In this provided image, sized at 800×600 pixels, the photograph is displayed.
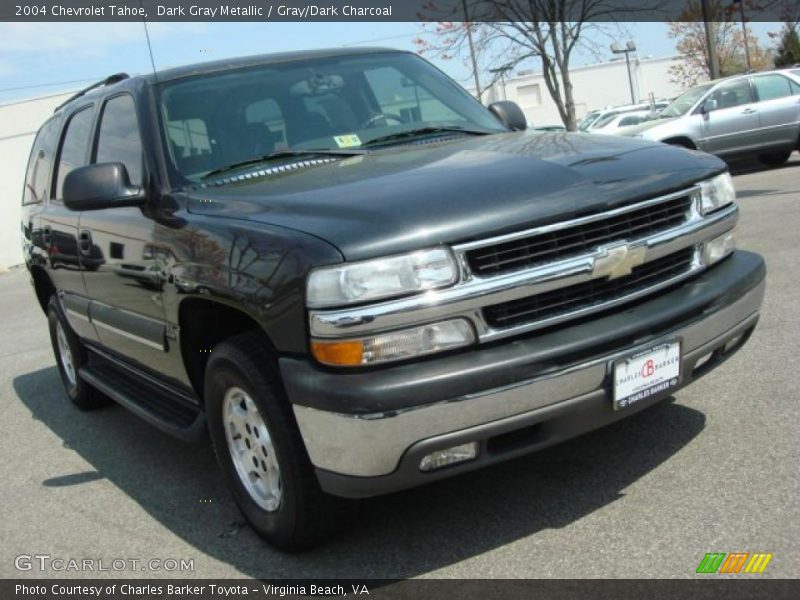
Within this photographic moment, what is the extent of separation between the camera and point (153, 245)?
151 inches

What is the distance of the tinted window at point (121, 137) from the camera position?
165 inches

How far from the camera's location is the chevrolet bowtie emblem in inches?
119

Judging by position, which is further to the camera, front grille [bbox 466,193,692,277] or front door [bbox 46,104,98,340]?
front door [bbox 46,104,98,340]

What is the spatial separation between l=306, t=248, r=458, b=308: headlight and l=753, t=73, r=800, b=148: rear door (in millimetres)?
13444

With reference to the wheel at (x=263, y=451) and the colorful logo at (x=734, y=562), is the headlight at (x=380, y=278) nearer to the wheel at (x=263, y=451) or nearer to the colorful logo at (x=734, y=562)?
the wheel at (x=263, y=451)

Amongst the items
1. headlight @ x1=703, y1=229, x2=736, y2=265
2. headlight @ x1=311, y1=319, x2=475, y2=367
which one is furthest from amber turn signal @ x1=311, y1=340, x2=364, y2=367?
headlight @ x1=703, y1=229, x2=736, y2=265

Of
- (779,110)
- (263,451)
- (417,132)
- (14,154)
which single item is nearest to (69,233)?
(417,132)

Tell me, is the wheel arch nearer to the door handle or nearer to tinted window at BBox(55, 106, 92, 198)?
the door handle

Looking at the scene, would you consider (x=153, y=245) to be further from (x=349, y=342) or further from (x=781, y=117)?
(x=781, y=117)

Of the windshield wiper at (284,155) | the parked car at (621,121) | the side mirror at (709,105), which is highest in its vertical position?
the parked car at (621,121)

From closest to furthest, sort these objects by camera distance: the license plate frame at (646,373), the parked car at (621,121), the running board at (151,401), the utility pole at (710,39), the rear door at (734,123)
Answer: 1. the license plate frame at (646,373)
2. the running board at (151,401)
3. the rear door at (734,123)
4. the utility pole at (710,39)
5. the parked car at (621,121)

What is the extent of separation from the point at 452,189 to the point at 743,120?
43.4 ft

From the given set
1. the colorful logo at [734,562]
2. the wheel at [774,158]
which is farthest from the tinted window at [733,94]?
the colorful logo at [734,562]

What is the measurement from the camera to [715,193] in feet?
11.7
